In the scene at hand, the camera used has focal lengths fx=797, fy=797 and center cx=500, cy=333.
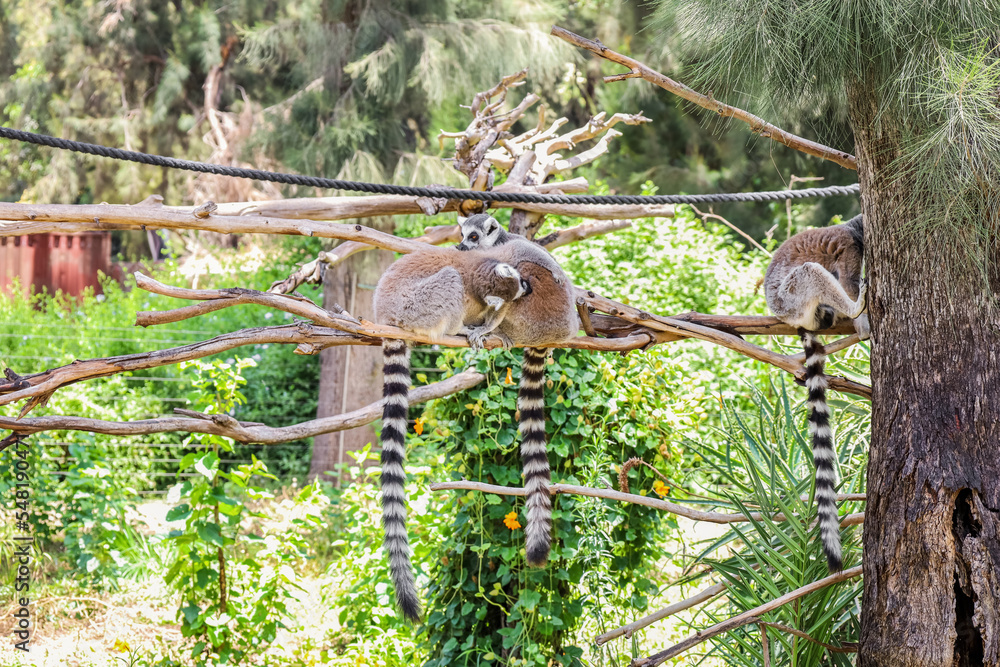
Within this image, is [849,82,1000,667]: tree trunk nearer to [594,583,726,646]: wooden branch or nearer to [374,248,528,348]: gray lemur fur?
[594,583,726,646]: wooden branch

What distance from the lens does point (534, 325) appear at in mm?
3430

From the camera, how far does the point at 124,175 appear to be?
52.9 ft

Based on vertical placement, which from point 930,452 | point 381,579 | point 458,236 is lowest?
point 381,579

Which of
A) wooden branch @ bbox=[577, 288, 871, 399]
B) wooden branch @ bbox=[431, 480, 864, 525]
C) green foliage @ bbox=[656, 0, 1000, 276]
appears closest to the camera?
green foliage @ bbox=[656, 0, 1000, 276]

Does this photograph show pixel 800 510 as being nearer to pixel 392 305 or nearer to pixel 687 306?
pixel 392 305

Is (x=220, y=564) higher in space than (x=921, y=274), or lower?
lower

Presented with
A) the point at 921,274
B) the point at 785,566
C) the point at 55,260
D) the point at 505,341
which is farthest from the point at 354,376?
the point at 55,260

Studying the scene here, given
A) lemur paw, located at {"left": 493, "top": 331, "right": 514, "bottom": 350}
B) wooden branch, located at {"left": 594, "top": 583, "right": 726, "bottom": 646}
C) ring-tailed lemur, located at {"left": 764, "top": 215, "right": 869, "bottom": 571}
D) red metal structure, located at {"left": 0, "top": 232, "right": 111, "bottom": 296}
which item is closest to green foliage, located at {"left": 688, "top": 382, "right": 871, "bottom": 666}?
wooden branch, located at {"left": 594, "top": 583, "right": 726, "bottom": 646}

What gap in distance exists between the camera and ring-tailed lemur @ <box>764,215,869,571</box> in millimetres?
2887

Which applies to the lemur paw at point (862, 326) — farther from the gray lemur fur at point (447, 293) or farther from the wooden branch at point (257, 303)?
the wooden branch at point (257, 303)

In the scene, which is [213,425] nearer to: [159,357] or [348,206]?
[159,357]

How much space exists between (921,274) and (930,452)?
534 mm

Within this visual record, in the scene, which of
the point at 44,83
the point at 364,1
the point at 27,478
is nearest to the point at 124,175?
the point at 44,83

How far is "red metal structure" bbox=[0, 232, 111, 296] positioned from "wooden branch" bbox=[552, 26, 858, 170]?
1346 cm
